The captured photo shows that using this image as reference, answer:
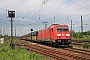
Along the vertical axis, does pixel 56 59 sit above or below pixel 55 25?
below

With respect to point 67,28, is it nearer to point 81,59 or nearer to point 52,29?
point 52,29

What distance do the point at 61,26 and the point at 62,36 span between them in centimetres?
143

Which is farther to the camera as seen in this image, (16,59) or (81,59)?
(81,59)

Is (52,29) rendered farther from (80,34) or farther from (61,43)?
(80,34)

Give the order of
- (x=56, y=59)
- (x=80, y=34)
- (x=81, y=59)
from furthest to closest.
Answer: (x=80, y=34)
(x=56, y=59)
(x=81, y=59)

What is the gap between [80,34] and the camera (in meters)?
65.8

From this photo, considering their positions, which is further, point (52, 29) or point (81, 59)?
point (52, 29)

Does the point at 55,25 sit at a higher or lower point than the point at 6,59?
higher

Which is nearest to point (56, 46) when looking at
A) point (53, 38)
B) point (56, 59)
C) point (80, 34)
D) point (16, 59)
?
point (53, 38)

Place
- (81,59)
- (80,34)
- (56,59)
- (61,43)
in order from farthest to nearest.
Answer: (80,34) < (61,43) < (56,59) < (81,59)

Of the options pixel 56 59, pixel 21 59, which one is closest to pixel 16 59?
pixel 21 59

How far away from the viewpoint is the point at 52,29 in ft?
93.9

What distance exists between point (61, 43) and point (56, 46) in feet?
5.52

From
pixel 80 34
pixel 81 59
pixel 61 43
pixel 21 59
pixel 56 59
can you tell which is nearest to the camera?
pixel 21 59
